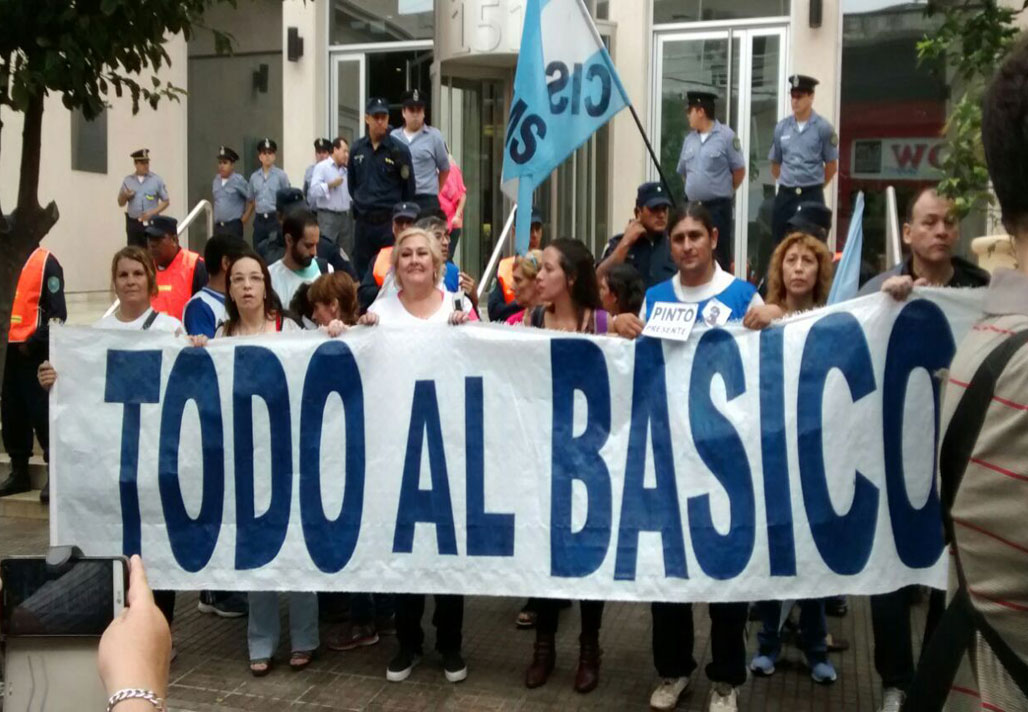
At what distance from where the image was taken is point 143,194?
16156 mm

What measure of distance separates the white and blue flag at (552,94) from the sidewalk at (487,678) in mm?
2072

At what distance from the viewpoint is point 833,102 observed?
528 inches

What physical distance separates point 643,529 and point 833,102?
32.8ft

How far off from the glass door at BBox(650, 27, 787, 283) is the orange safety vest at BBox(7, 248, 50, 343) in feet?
25.3

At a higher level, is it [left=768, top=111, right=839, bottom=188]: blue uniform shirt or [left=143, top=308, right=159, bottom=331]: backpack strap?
[left=768, top=111, right=839, bottom=188]: blue uniform shirt

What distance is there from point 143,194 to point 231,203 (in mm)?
1483

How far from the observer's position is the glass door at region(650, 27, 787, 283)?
13617 mm

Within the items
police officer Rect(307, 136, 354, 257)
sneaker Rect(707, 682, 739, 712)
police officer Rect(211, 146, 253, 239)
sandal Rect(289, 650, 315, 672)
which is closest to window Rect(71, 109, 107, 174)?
police officer Rect(211, 146, 253, 239)

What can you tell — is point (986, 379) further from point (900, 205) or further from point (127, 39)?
point (900, 205)

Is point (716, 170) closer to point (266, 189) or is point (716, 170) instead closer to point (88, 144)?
point (266, 189)

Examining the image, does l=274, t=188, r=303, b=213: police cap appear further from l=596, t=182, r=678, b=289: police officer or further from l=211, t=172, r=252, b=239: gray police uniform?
l=211, t=172, r=252, b=239: gray police uniform

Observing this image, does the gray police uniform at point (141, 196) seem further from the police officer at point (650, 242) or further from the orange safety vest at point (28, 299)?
the police officer at point (650, 242)

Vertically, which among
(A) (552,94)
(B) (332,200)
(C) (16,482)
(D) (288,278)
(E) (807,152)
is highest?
(E) (807,152)

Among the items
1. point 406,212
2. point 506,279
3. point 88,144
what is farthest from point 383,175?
point 88,144
